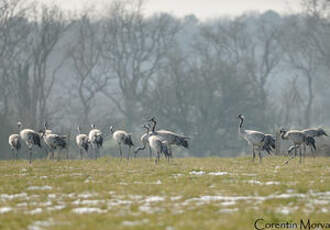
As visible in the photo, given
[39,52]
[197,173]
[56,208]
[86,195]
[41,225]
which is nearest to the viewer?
[41,225]

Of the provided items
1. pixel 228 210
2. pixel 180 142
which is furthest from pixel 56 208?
pixel 180 142

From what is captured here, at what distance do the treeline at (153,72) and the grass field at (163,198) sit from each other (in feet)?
113

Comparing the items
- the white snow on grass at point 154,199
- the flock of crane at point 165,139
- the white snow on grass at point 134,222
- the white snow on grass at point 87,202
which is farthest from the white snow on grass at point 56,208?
the flock of crane at point 165,139

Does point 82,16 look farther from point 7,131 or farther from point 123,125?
point 7,131

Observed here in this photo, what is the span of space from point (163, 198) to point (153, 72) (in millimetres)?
64567

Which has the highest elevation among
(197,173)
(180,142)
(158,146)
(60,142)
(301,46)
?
(301,46)

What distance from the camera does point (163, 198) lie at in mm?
16250

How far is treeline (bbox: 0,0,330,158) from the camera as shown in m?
68.1

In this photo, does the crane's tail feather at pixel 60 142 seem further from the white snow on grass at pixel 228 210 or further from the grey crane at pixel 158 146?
the white snow on grass at pixel 228 210

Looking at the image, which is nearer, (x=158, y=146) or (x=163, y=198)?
(x=163, y=198)

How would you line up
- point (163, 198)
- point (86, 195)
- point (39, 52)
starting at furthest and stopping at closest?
point (39, 52) < point (86, 195) < point (163, 198)

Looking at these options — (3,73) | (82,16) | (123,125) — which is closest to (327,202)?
(123,125)

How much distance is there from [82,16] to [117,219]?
7124 cm

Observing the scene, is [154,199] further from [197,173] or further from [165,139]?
[165,139]
